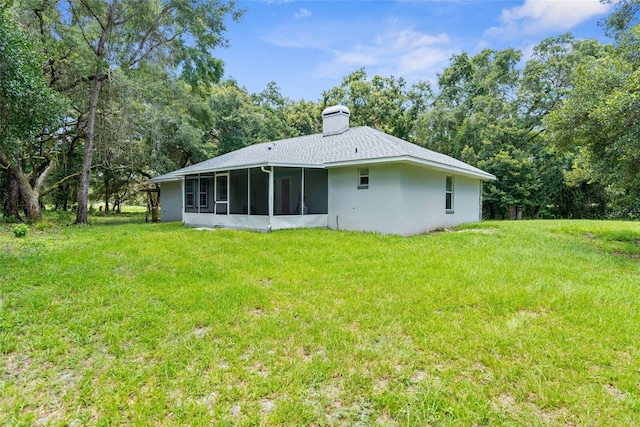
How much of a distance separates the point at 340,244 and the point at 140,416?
19.4 ft

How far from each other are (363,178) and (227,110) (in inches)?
560

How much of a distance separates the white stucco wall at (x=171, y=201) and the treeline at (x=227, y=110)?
5.42ft

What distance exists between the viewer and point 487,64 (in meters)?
23.9

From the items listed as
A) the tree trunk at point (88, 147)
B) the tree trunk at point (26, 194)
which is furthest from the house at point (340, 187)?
the tree trunk at point (26, 194)

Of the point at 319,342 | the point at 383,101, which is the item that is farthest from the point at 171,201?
the point at 383,101

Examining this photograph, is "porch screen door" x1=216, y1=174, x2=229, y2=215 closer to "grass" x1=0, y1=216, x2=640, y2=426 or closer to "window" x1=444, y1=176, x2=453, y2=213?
"grass" x1=0, y1=216, x2=640, y2=426

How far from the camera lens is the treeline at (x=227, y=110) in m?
7.04

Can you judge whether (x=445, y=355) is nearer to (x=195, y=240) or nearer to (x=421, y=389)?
(x=421, y=389)

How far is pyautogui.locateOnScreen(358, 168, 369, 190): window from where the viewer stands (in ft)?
33.7

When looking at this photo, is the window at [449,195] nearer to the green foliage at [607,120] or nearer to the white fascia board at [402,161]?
the white fascia board at [402,161]

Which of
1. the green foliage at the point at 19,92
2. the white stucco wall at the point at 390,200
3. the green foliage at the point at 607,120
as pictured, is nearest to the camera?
the green foliage at the point at 19,92

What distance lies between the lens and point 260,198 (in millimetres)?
13828

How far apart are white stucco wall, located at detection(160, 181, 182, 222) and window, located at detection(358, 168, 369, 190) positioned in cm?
1092

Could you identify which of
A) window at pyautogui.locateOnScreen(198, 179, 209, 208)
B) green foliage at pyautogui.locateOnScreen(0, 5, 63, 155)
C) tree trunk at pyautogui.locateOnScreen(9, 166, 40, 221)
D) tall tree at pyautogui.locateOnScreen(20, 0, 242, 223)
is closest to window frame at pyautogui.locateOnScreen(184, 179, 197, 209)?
window at pyautogui.locateOnScreen(198, 179, 209, 208)
